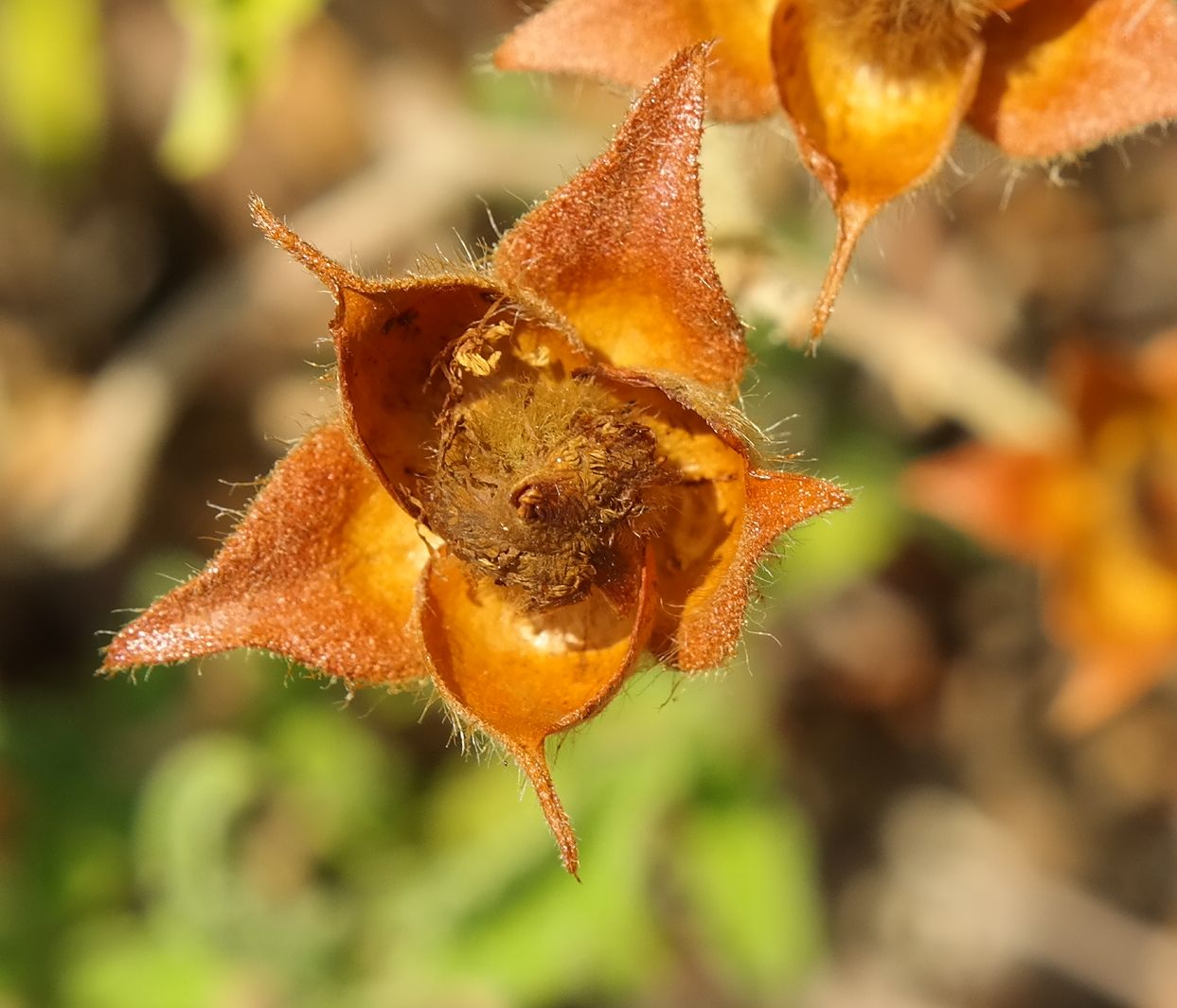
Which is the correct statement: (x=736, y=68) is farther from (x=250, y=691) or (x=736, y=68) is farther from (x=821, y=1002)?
(x=821, y=1002)

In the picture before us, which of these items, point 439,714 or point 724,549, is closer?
point 724,549

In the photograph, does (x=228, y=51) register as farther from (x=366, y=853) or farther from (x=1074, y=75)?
(x=366, y=853)

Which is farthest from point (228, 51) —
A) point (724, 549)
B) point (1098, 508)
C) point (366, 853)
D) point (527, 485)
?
point (366, 853)

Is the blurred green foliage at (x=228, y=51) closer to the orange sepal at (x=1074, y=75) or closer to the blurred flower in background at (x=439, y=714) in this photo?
the blurred flower in background at (x=439, y=714)

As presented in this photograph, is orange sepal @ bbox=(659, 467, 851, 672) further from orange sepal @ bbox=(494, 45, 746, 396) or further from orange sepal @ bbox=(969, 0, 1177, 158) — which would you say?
orange sepal @ bbox=(969, 0, 1177, 158)

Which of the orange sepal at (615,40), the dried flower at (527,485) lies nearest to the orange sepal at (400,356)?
the dried flower at (527,485)
